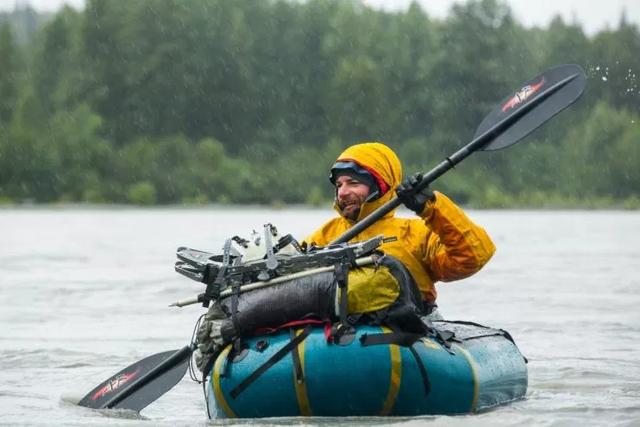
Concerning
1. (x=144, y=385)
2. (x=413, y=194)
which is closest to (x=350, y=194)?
(x=413, y=194)

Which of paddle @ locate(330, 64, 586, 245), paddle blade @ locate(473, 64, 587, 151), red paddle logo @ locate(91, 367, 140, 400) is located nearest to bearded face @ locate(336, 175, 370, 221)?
paddle @ locate(330, 64, 586, 245)

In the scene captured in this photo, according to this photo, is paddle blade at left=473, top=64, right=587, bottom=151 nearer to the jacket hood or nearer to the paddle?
the paddle

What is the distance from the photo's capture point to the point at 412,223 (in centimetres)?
658

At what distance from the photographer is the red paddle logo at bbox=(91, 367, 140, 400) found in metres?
7.25

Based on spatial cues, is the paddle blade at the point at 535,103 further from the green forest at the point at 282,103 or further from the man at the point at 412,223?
the green forest at the point at 282,103

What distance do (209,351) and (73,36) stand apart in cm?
6016

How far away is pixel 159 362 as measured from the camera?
23.7ft

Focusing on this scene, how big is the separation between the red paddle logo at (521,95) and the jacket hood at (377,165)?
0.77m

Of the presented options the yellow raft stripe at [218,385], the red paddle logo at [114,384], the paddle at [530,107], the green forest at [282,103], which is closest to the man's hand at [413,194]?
the paddle at [530,107]

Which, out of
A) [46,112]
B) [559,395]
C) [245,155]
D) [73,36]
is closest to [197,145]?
[245,155]

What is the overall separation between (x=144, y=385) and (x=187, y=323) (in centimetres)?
454

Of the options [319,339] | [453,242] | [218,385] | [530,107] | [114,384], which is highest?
[530,107]

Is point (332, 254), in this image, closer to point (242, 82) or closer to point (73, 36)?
point (242, 82)

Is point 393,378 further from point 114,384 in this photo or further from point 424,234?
point 114,384
